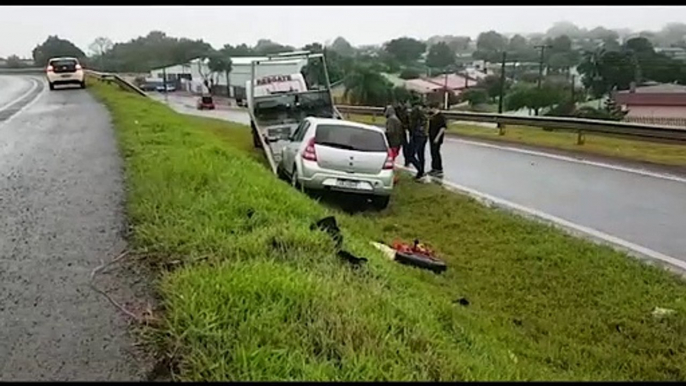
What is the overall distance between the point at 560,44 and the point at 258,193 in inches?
879

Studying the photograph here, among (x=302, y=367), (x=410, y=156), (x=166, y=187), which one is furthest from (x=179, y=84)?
(x=302, y=367)

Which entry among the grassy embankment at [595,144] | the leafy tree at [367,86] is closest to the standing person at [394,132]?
the grassy embankment at [595,144]

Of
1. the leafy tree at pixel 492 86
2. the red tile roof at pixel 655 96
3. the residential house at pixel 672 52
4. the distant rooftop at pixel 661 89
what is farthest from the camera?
the leafy tree at pixel 492 86

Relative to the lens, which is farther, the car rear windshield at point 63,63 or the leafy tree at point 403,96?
the car rear windshield at point 63,63

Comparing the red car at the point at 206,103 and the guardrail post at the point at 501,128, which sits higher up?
the guardrail post at the point at 501,128

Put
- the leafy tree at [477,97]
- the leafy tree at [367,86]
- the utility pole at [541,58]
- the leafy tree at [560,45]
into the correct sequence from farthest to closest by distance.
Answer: the leafy tree at [477,97]
the leafy tree at [367,86]
the utility pole at [541,58]
the leafy tree at [560,45]

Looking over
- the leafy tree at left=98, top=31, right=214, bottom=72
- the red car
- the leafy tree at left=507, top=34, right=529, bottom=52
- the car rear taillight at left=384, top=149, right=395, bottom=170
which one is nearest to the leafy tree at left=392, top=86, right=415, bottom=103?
the leafy tree at left=507, top=34, right=529, bottom=52

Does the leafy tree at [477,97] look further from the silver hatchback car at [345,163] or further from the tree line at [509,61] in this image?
the silver hatchback car at [345,163]

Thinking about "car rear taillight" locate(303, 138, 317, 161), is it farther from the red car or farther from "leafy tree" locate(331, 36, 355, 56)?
the red car

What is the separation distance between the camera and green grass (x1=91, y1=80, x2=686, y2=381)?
153 inches

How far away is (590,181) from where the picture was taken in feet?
46.3

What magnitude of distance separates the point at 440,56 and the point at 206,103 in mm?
20329

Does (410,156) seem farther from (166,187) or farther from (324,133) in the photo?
(166,187)

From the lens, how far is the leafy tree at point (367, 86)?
3772 cm
